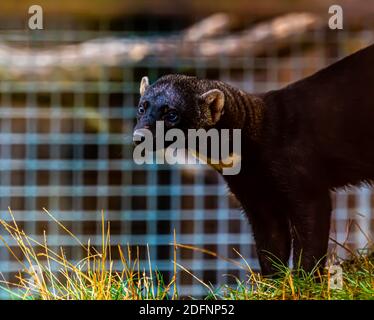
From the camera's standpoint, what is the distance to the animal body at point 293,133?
297 centimetres

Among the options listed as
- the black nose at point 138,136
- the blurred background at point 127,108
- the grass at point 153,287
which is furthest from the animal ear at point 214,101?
the blurred background at point 127,108

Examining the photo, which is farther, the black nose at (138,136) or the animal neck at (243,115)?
the animal neck at (243,115)

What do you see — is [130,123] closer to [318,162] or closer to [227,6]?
[227,6]

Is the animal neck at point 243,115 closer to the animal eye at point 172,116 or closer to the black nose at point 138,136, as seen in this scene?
the animal eye at point 172,116

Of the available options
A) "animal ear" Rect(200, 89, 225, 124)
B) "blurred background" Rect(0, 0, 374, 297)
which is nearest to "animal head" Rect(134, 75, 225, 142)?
"animal ear" Rect(200, 89, 225, 124)

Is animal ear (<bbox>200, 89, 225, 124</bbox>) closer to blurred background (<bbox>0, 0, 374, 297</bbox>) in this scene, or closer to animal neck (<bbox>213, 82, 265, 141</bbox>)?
animal neck (<bbox>213, 82, 265, 141</bbox>)

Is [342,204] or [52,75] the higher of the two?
[52,75]

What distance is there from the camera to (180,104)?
9.64 feet

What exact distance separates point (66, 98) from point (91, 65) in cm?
33

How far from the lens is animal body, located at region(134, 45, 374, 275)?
2.97 meters

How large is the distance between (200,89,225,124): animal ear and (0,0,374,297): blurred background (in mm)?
1568
